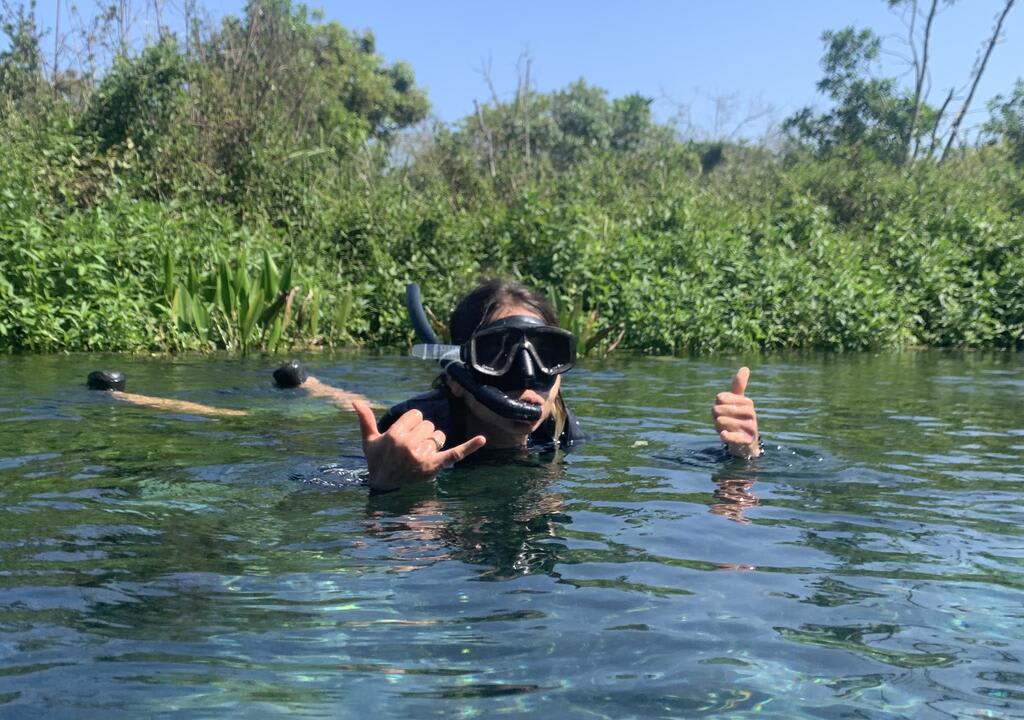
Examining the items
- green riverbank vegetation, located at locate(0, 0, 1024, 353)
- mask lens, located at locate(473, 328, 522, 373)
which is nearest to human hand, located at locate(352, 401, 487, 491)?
mask lens, located at locate(473, 328, 522, 373)

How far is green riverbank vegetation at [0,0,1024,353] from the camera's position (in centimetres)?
990

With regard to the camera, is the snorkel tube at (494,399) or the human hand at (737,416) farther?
the human hand at (737,416)

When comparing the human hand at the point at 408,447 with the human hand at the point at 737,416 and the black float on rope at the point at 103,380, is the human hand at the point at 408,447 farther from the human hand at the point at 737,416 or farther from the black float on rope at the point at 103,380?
the black float on rope at the point at 103,380

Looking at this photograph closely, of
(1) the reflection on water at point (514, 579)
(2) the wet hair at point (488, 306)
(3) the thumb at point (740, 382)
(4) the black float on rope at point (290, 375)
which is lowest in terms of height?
(1) the reflection on water at point (514, 579)

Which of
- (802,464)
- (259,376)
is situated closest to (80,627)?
(802,464)

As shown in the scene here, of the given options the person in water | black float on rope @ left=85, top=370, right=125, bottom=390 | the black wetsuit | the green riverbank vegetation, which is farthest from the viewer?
the green riverbank vegetation

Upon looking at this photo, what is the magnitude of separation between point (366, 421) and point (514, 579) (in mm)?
824

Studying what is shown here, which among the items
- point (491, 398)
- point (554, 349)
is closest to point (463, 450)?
point (491, 398)

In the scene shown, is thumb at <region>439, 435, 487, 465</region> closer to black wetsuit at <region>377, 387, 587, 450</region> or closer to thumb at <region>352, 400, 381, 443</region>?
thumb at <region>352, 400, 381, 443</region>

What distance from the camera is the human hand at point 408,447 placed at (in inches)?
117

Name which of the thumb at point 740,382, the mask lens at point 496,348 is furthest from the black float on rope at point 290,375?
the thumb at point 740,382

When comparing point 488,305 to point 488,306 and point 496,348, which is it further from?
point 496,348

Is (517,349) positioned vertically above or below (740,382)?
above

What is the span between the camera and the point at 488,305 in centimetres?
379
